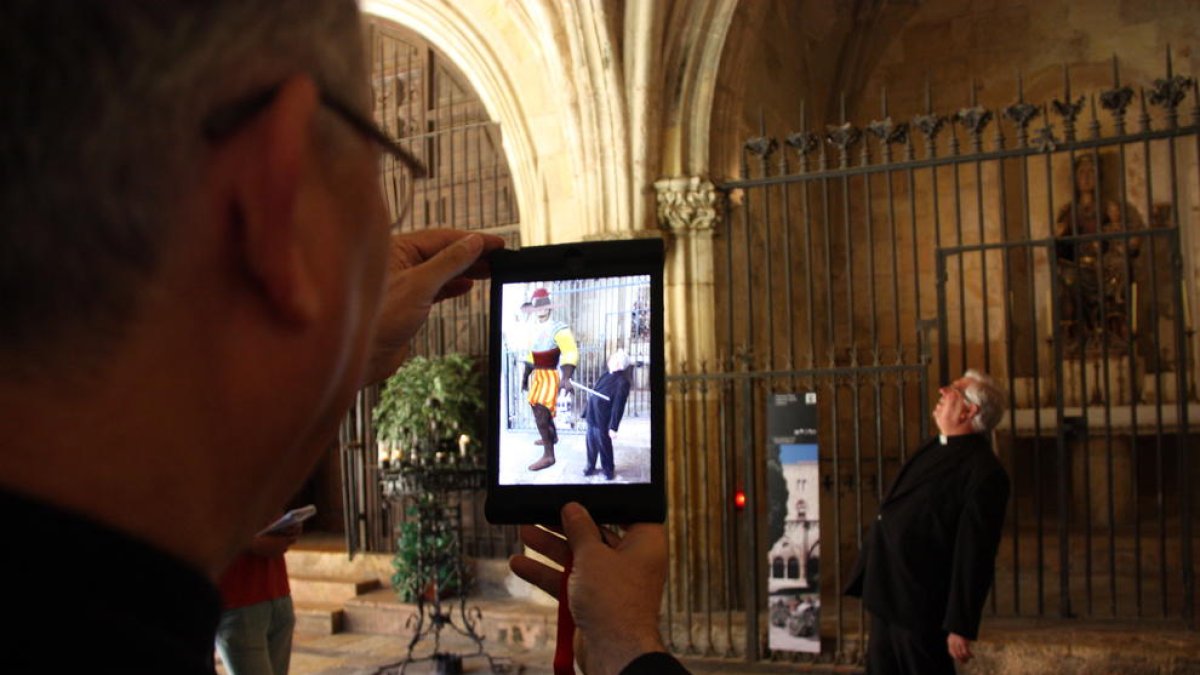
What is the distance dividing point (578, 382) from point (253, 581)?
2.48 metres

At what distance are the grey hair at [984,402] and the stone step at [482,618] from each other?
3.31 meters

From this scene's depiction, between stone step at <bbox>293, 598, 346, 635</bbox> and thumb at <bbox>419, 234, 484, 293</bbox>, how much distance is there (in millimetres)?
6602

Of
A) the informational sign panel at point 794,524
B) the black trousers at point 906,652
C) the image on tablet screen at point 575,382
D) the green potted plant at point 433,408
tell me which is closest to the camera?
the image on tablet screen at point 575,382

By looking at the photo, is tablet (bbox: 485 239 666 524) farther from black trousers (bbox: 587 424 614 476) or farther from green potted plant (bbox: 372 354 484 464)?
green potted plant (bbox: 372 354 484 464)

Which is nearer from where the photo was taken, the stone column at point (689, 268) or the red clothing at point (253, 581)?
the red clothing at point (253, 581)

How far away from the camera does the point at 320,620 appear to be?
23.9 ft

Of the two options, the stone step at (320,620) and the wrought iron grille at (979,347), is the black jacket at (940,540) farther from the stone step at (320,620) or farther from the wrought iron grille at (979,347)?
the stone step at (320,620)

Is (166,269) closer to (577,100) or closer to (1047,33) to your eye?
(577,100)

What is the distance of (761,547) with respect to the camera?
6.95m

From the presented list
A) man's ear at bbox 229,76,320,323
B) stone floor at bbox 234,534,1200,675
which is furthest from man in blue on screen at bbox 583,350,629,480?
stone floor at bbox 234,534,1200,675

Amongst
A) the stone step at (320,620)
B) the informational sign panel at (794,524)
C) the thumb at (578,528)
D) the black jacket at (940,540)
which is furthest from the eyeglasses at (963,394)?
the stone step at (320,620)

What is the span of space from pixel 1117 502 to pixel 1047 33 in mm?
4269

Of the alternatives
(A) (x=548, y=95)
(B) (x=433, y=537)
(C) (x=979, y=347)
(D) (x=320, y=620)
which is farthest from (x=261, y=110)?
(C) (x=979, y=347)

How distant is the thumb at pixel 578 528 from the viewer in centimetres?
111
